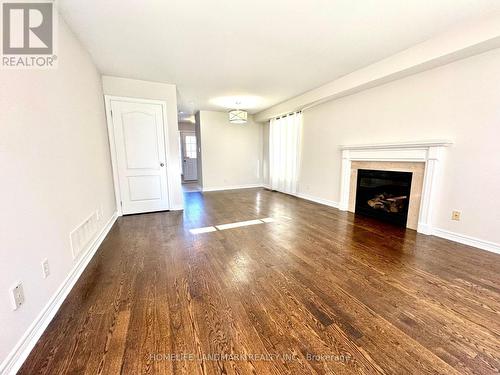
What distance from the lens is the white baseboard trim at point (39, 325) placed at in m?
1.08

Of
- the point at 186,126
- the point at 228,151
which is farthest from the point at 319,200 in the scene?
the point at 186,126

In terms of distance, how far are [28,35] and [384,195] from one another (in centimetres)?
467

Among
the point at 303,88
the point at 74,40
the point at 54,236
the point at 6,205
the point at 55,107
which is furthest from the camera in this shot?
the point at 303,88

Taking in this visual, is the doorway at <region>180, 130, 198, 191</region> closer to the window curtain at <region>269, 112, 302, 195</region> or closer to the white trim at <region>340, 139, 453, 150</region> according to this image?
the window curtain at <region>269, 112, 302, 195</region>

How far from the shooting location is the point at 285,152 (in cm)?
596

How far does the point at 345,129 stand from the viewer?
418 cm

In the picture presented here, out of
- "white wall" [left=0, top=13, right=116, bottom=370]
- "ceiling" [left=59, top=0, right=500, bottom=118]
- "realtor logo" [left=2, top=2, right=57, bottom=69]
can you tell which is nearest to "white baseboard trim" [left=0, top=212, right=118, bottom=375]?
→ "white wall" [left=0, top=13, right=116, bottom=370]

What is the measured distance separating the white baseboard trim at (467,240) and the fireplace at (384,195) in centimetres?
44

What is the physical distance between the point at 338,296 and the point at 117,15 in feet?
10.7

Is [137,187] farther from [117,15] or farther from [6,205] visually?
[6,205]

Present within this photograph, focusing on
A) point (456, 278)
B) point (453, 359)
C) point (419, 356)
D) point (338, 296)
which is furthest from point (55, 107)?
point (456, 278)

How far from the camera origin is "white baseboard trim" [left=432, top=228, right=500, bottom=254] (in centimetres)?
242

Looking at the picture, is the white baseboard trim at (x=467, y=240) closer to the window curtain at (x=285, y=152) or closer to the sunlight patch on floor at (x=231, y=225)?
the sunlight patch on floor at (x=231, y=225)

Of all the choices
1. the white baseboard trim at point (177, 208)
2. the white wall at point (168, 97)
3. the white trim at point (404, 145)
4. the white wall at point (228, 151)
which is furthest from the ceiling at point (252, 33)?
the white wall at point (228, 151)
